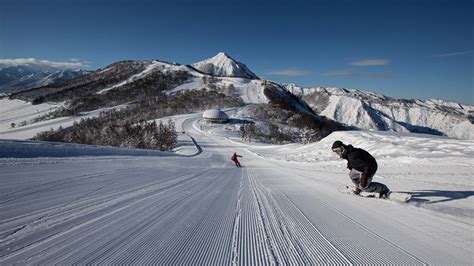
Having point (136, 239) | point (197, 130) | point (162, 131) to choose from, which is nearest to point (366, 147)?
point (136, 239)

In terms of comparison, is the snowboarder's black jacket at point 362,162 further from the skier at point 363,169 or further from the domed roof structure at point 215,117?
the domed roof structure at point 215,117

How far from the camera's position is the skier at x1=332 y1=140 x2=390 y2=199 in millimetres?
6410

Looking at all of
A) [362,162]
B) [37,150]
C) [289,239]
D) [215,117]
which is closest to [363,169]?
[362,162]

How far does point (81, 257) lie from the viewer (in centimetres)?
293

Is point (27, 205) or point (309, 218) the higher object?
point (27, 205)

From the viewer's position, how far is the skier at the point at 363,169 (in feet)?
21.0

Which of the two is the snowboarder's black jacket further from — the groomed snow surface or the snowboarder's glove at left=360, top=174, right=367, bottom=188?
the groomed snow surface

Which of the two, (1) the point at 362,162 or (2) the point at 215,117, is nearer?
(1) the point at 362,162

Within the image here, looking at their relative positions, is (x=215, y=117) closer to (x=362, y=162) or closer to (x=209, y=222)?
(x=362, y=162)

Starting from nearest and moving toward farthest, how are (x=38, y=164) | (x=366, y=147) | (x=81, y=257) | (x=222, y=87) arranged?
(x=81, y=257) < (x=38, y=164) < (x=366, y=147) < (x=222, y=87)

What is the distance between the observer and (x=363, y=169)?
6.52 meters

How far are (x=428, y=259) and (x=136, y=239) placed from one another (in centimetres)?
346

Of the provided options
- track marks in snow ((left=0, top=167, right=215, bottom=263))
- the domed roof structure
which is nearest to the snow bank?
track marks in snow ((left=0, top=167, right=215, bottom=263))

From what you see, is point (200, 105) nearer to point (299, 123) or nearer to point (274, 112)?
point (274, 112)
